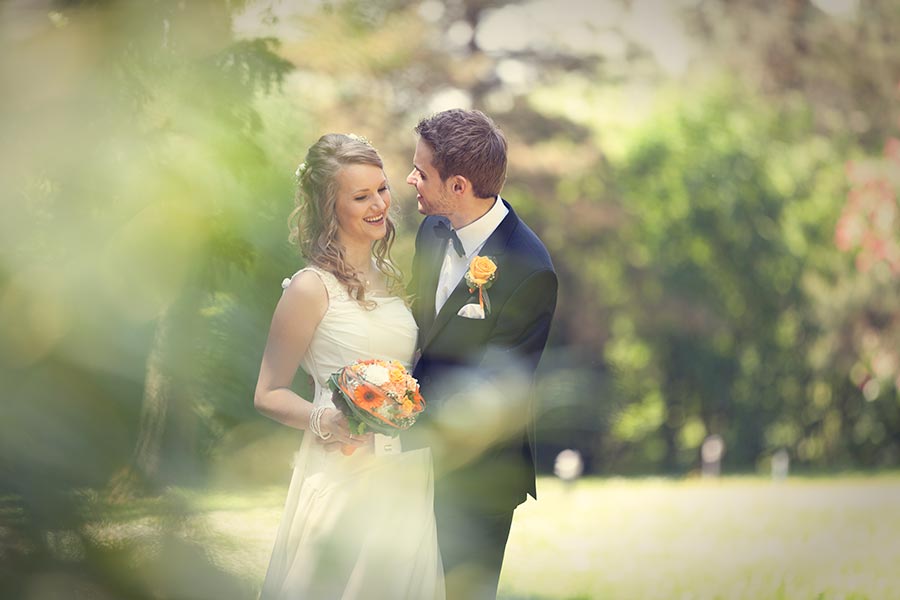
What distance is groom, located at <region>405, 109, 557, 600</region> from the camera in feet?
8.65

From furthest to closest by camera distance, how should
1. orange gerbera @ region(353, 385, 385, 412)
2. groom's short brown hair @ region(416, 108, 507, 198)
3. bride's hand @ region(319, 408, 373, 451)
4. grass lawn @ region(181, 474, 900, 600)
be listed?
1. grass lawn @ region(181, 474, 900, 600)
2. groom's short brown hair @ region(416, 108, 507, 198)
3. bride's hand @ region(319, 408, 373, 451)
4. orange gerbera @ region(353, 385, 385, 412)

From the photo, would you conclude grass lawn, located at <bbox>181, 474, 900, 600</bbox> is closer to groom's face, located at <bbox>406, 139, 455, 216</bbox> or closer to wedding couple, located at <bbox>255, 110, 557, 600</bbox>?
wedding couple, located at <bbox>255, 110, 557, 600</bbox>

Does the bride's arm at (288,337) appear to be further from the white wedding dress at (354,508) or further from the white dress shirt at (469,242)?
the white dress shirt at (469,242)

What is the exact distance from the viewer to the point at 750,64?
7.48m

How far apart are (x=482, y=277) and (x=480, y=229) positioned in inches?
7.6

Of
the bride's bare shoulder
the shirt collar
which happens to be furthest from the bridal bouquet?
the shirt collar

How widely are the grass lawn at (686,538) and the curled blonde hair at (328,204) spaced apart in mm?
2609

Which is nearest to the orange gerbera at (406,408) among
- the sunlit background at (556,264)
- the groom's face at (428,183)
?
the groom's face at (428,183)

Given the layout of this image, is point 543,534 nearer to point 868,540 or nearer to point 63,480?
point 868,540

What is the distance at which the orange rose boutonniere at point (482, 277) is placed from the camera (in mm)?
2615

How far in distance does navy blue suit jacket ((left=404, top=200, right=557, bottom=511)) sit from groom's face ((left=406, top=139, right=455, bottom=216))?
6.5 inches

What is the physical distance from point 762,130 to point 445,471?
18.1 ft

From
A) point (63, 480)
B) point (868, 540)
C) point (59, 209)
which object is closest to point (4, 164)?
point (59, 209)

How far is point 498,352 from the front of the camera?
8.80 ft
